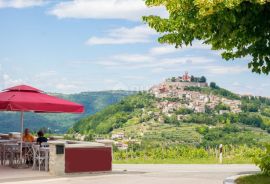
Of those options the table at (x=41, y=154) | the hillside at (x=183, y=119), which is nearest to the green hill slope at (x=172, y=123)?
the hillside at (x=183, y=119)

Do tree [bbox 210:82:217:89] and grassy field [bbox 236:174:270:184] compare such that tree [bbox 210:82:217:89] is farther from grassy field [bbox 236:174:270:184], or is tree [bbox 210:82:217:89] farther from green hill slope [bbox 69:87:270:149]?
grassy field [bbox 236:174:270:184]

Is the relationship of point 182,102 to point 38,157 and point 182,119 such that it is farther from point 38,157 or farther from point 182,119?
point 38,157

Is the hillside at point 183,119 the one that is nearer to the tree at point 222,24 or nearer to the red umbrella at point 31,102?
the red umbrella at point 31,102

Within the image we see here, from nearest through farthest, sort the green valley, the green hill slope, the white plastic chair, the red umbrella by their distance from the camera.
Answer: the red umbrella
the white plastic chair
the green valley
the green hill slope

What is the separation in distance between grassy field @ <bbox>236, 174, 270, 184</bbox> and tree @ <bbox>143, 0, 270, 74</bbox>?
281cm

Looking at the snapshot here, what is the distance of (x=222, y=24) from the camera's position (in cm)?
1178

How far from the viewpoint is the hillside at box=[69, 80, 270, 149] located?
102 metres

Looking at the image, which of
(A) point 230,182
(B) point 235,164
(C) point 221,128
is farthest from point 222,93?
(A) point 230,182

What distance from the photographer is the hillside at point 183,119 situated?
10150 cm

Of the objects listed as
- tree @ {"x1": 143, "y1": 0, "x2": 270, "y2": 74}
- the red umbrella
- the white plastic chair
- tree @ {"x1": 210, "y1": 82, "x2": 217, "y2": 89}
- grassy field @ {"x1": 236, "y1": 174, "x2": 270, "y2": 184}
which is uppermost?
tree @ {"x1": 210, "y1": 82, "x2": 217, "y2": 89}

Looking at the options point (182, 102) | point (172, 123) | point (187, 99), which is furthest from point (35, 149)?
point (187, 99)

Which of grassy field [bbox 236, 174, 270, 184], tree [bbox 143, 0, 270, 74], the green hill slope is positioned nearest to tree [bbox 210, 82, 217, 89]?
the green hill slope

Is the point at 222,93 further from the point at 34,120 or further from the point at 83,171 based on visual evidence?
the point at 83,171

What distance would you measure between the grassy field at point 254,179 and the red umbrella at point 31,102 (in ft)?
18.3
